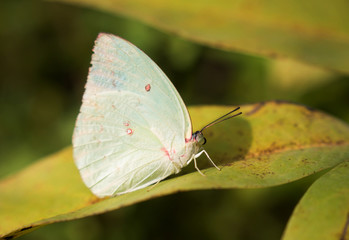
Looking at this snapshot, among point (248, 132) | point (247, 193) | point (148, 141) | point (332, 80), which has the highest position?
point (148, 141)

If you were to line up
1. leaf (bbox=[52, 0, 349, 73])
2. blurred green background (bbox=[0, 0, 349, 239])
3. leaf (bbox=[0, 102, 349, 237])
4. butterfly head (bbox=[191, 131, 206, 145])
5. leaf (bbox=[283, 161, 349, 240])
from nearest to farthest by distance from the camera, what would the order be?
leaf (bbox=[283, 161, 349, 240]) < leaf (bbox=[0, 102, 349, 237]) < butterfly head (bbox=[191, 131, 206, 145]) < leaf (bbox=[52, 0, 349, 73]) < blurred green background (bbox=[0, 0, 349, 239])

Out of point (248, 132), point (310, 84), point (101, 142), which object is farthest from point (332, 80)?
point (101, 142)

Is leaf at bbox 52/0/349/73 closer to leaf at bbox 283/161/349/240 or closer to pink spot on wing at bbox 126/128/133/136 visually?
pink spot on wing at bbox 126/128/133/136

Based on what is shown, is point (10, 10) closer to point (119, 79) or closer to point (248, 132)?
point (119, 79)

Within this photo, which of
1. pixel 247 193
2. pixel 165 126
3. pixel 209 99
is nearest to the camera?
pixel 165 126

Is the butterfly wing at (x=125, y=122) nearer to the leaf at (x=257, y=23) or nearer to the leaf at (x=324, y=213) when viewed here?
the leaf at (x=257, y=23)

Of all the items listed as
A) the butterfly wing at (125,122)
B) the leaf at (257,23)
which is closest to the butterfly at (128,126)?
the butterfly wing at (125,122)

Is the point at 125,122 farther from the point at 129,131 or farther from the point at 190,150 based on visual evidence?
the point at 190,150

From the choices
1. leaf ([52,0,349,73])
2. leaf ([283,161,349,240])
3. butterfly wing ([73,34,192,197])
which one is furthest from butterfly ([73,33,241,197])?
leaf ([283,161,349,240])
